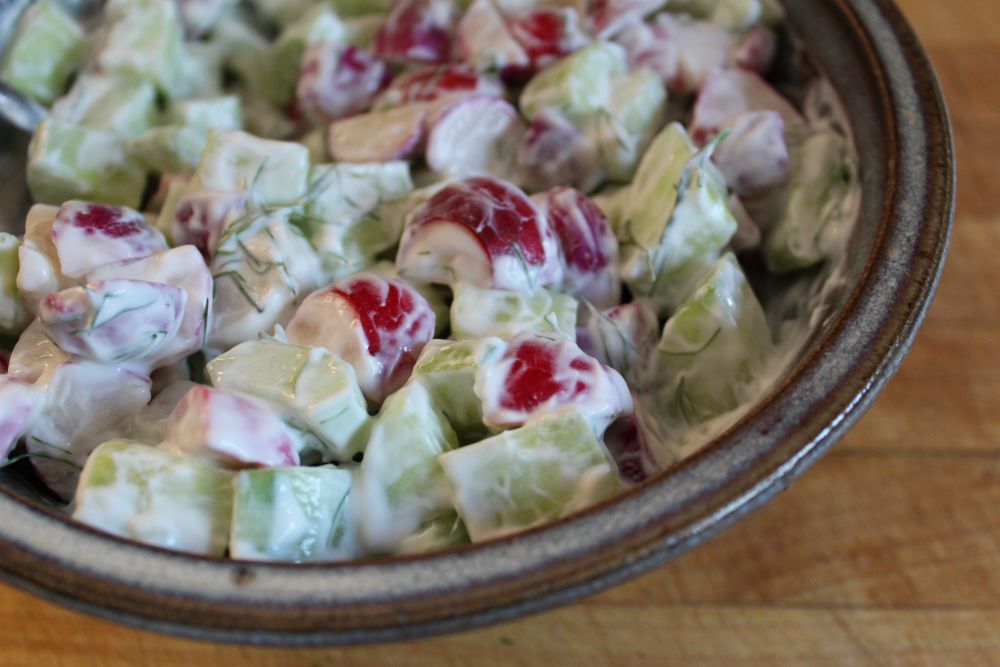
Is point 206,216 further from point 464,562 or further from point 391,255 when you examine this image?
point 464,562

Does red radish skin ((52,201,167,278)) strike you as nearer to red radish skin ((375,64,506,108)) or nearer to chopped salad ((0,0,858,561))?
chopped salad ((0,0,858,561))

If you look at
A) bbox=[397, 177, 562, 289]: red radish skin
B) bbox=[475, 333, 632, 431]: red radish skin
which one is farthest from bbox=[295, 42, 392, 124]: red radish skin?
bbox=[475, 333, 632, 431]: red radish skin

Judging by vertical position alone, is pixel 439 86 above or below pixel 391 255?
above

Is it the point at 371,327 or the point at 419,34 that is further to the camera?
the point at 419,34

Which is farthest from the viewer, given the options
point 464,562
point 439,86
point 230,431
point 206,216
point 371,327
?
point 439,86

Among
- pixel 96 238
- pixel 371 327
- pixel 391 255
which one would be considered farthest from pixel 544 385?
pixel 96 238

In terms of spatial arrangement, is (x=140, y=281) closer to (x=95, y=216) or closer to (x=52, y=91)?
(x=95, y=216)

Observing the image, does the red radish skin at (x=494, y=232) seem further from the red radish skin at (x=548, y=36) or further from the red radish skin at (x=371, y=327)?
the red radish skin at (x=548, y=36)
